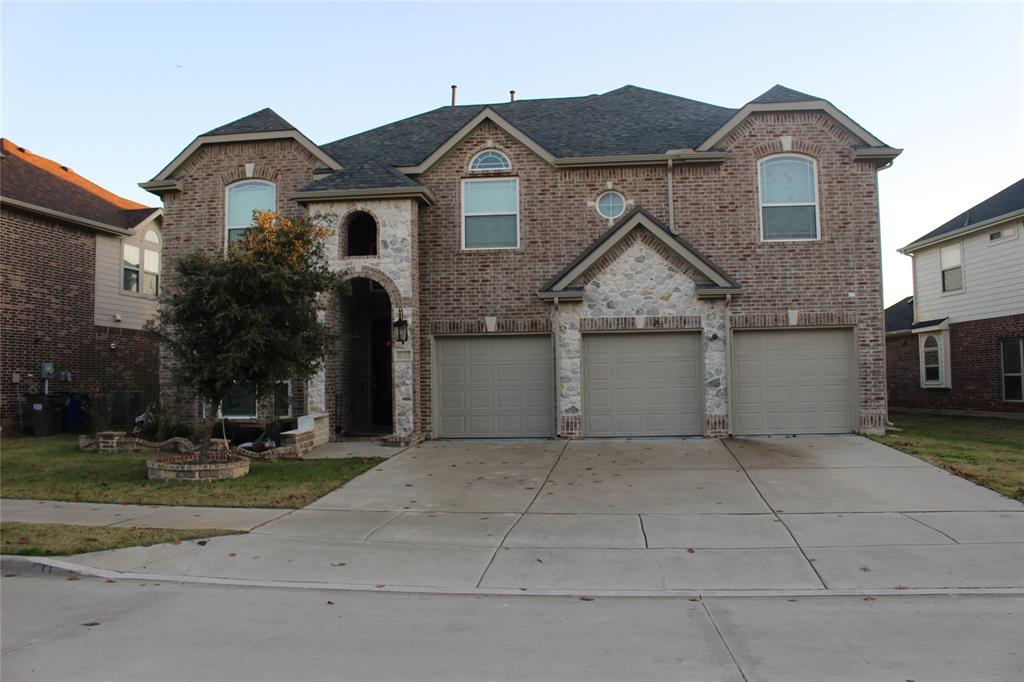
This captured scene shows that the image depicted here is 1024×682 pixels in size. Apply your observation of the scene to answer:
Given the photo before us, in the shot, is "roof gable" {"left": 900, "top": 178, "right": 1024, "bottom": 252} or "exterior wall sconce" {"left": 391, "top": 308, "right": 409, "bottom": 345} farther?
"roof gable" {"left": 900, "top": 178, "right": 1024, "bottom": 252}

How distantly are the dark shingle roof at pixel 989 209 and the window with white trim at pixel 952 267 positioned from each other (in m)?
0.58

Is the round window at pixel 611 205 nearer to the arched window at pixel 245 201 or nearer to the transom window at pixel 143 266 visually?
the arched window at pixel 245 201

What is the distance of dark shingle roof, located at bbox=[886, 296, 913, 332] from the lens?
25.5 metres

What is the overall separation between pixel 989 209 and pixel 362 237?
17853 mm

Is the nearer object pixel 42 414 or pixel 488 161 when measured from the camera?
pixel 488 161

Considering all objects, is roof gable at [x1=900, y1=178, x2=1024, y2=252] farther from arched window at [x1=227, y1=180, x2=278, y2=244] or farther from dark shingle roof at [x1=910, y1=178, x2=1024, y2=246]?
arched window at [x1=227, y1=180, x2=278, y2=244]

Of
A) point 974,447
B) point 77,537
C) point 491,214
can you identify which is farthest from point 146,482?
point 974,447

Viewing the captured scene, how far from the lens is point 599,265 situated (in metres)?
14.5

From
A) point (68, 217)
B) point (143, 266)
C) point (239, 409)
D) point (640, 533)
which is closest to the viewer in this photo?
point (640, 533)

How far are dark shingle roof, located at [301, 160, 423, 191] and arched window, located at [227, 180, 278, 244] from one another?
3.96ft

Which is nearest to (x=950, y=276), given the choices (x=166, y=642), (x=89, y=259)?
(x=166, y=642)

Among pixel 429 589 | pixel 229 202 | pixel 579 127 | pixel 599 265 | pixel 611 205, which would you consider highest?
pixel 579 127

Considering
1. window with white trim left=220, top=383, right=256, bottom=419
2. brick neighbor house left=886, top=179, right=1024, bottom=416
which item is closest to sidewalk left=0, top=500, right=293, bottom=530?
window with white trim left=220, top=383, right=256, bottom=419

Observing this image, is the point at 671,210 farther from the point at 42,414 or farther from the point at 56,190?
the point at 56,190
